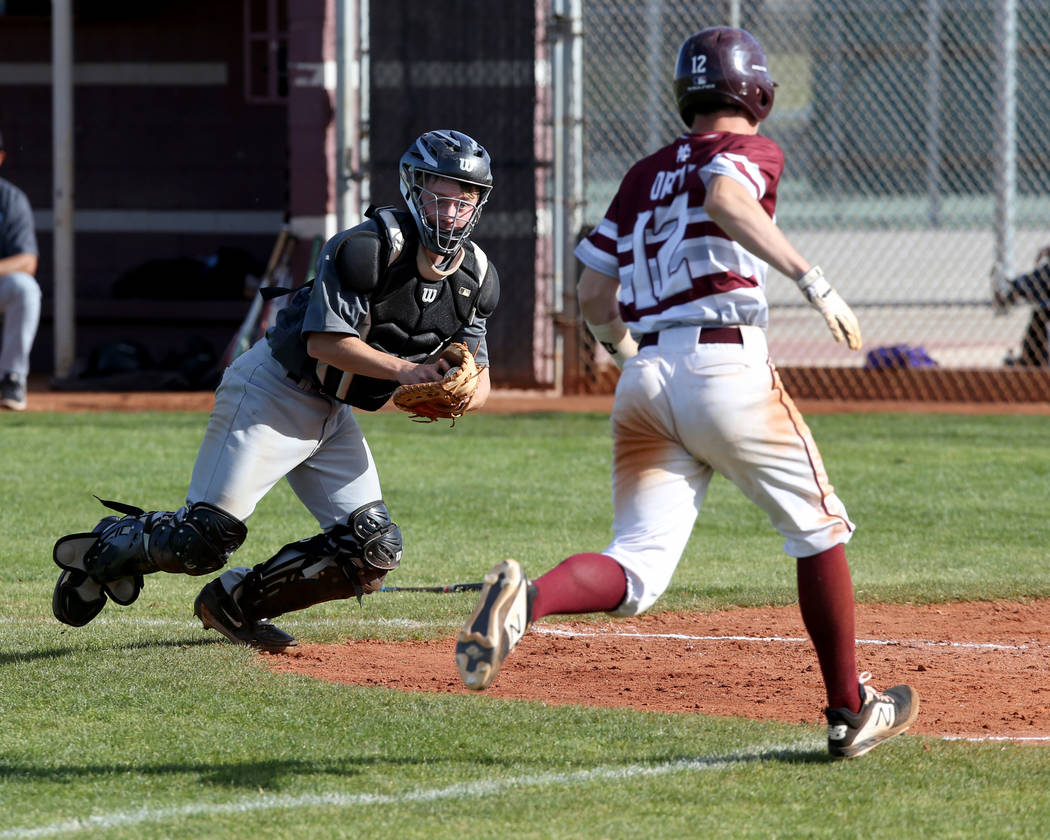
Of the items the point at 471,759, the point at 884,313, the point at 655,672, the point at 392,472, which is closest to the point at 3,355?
the point at 392,472

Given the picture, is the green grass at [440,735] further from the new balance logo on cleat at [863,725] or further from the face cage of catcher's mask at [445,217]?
the face cage of catcher's mask at [445,217]

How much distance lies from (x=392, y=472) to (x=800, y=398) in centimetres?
525

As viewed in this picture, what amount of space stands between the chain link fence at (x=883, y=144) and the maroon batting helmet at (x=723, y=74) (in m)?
10.1

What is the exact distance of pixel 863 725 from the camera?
426 centimetres

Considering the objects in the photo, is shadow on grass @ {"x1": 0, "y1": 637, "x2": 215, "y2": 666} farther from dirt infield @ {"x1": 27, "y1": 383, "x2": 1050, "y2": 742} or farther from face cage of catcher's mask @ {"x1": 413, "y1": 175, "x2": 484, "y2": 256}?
face cage of catcher's mask @ {"x1": 413, "y1": 175, "x2": 484, "y2": 256}

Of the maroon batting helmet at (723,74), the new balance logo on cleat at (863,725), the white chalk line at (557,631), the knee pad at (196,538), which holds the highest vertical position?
the maroon batting helmet at (723,74)

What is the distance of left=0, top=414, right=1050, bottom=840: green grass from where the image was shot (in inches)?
150

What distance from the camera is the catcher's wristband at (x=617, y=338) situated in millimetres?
4582

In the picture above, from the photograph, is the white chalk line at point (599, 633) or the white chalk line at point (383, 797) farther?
the white chalk line at point (599, 633)

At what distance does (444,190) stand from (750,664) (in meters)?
2.07

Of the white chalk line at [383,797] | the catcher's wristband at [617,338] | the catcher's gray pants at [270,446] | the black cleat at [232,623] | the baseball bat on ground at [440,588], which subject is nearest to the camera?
the white chalk line at [383,797]

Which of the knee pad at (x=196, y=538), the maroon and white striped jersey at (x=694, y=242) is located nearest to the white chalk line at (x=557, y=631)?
the knee pad at (x=196, y=538)

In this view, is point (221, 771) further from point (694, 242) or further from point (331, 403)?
point (694, 242)

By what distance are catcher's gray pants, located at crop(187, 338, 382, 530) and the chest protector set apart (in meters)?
0.16
